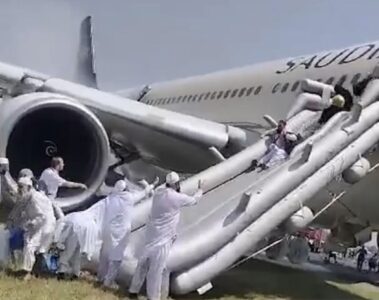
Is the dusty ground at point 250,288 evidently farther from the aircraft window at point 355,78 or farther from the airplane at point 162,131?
the aircraft window at point 355,78

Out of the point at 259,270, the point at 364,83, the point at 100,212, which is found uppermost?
the point at 364,83

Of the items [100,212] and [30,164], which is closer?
[100,212]

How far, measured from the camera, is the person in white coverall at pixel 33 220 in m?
7.07

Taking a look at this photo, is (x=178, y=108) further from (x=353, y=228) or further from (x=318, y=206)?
(x=318, y=206)

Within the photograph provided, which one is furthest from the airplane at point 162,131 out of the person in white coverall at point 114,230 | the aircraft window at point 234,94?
the aircraft window at point 234,94

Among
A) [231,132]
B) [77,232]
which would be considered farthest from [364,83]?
[77,232]

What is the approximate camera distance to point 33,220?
279 inches

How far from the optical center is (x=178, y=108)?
1820 cm

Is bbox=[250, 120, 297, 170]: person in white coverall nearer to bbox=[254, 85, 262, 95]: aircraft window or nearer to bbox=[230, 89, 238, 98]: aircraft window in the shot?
bbox=[254, 85, 262, 95]: aircraft window

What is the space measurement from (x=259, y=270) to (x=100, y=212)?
4.35 meters

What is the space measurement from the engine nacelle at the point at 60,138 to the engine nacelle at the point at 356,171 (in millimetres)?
3259

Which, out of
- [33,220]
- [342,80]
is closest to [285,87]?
[342,80]

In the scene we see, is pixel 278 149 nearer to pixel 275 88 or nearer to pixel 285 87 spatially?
pixel 285 87

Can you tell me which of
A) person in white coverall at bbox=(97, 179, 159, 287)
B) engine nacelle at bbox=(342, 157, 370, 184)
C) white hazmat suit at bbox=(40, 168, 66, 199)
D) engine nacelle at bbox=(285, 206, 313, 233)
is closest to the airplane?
engine nacelle at bbox=(342, 157, 370, 184)
